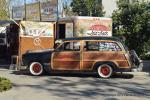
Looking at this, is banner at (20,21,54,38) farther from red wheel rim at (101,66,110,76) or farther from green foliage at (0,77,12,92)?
green foliage at (0,77,12,92)

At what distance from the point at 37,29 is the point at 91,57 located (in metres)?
4.47

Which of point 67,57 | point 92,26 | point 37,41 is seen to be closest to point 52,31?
point 37,41

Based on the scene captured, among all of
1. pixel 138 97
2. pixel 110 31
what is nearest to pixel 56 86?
pixel 138 97

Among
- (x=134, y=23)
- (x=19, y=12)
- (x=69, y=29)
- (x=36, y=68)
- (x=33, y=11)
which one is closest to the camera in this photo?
(x=36, y=68)

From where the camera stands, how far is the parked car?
58.7ft

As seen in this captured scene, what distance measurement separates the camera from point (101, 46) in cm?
1816

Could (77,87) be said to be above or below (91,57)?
below

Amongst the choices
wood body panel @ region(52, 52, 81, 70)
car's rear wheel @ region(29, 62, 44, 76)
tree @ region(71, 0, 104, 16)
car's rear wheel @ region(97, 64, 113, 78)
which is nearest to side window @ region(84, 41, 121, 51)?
wood body panel @ region(52, 52, 81, 70)

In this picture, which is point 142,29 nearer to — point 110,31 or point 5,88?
point 110,31

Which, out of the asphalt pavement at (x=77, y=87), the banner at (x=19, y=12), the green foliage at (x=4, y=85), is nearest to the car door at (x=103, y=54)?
the asphalt pavement at (x=77, y=87)

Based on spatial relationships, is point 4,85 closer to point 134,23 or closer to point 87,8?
point 134,23

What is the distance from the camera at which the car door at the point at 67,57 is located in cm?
1823

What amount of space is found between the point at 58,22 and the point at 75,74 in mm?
4842

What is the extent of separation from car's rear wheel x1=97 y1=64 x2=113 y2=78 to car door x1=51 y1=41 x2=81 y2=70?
0.90 m
